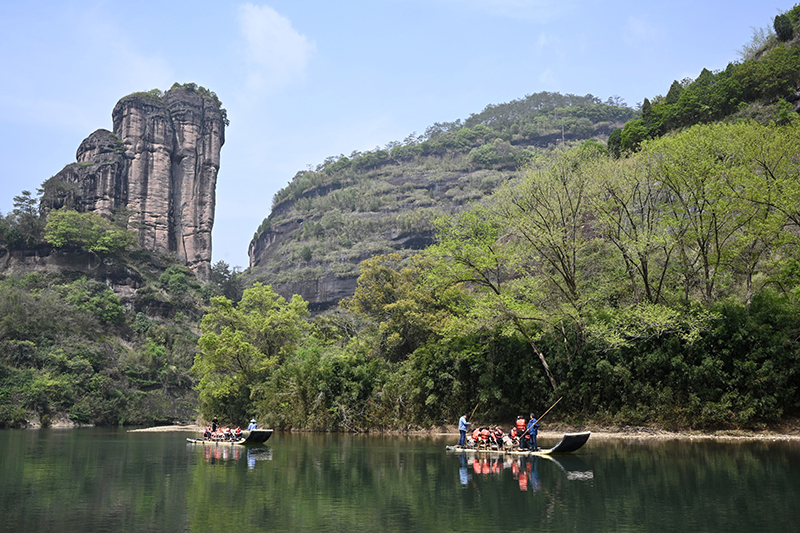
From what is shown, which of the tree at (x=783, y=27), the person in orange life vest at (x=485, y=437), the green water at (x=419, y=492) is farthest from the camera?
the tree at (x=783, y=27)

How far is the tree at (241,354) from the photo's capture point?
40625 millimetres

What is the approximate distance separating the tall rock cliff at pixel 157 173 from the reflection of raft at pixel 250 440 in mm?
72033

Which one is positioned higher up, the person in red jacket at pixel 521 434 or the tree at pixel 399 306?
the tree at pixel 399 306

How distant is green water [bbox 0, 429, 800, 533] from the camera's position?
9.21m

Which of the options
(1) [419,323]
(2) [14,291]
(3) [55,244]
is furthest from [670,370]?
(3) [55,244]

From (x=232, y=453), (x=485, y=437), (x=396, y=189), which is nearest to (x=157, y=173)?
(x=396, y=189)

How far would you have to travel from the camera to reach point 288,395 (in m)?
37.4

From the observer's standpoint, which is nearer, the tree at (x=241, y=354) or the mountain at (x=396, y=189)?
the tree at (x=241, y=354)

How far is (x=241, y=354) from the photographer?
137 ft

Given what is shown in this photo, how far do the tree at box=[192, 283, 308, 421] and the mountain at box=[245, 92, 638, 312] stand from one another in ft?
190

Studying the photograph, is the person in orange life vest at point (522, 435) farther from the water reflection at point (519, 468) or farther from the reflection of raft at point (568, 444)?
the water reflection at point (519, 468)

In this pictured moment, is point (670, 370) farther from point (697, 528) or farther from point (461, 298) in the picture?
point (697, 528)

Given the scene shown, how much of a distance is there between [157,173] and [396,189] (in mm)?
53639

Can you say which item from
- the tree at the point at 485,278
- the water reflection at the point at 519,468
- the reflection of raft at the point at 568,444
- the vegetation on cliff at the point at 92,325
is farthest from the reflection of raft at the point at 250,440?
the vegetation on cliff at the point at 92,325
